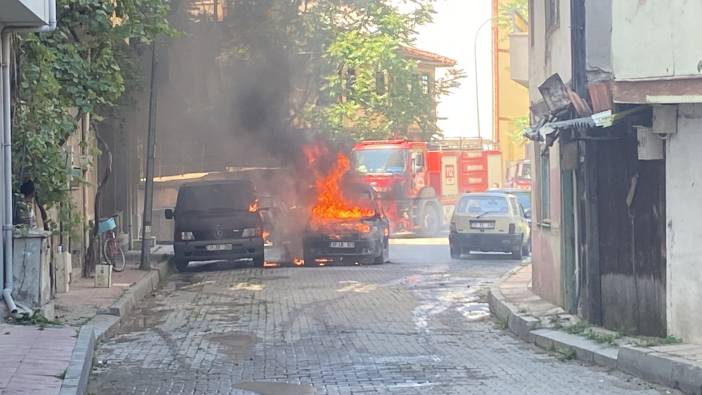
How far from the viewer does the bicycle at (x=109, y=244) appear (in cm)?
1900

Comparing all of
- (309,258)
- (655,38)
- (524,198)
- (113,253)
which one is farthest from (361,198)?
(655,38)

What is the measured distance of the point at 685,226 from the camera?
10.4 m

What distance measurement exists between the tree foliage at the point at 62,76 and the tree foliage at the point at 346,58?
45.3ft

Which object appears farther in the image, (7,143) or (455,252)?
(455,252)

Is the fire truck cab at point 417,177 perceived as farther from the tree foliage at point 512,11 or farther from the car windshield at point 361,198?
the car windshield at point 361,198

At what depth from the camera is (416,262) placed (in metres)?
24.7

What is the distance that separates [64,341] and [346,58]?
83.8ft

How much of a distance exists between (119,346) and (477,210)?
1538 cm

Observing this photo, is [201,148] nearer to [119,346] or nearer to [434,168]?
[434,168]

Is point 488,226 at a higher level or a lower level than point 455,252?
higher

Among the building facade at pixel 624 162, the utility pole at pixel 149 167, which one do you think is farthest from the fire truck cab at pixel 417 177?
the building facade at pixel 624 162

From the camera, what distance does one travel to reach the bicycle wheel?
65.4ft

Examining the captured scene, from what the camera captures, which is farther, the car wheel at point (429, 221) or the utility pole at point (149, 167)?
the car wheel at point (429, 221)

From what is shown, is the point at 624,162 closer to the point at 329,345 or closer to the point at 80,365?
the point at 329,345
